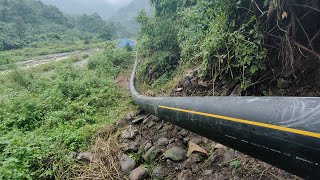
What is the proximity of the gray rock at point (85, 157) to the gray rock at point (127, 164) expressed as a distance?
51 centimetres

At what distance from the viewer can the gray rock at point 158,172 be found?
326 centimetres

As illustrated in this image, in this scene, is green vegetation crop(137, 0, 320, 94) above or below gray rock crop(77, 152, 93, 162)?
above

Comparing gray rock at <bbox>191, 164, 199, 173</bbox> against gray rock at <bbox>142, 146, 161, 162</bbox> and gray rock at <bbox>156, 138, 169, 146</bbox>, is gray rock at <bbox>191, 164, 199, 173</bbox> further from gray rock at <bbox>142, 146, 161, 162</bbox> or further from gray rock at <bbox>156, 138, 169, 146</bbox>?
gray rock at <bbox>156, 138, 169, 146</bbox>

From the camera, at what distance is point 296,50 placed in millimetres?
3299

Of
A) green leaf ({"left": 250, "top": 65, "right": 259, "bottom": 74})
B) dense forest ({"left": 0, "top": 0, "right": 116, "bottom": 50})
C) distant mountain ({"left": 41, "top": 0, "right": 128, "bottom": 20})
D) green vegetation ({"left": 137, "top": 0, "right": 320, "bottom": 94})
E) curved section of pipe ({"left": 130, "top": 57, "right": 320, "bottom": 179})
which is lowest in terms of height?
curved section of pipe ({"left": 130, "top": 57, "right": 320, "bottom": 179})

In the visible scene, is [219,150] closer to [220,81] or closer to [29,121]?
[220,81]

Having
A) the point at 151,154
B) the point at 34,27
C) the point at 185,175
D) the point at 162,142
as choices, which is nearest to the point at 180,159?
the point at 185,175

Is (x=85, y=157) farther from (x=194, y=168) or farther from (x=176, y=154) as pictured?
(x=194, y=168)

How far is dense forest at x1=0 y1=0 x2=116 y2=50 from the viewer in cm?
3753

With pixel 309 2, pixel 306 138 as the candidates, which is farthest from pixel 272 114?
pixel 309 2

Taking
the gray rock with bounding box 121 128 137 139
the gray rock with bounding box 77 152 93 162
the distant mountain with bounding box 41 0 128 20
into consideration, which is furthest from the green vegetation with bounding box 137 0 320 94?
the distant mountain with bounding box 41 0 128 20

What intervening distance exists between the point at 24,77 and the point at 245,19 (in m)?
9.12

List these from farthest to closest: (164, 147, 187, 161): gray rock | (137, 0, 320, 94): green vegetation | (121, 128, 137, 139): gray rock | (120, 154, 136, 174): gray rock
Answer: (121, 128, 137, 139): gray rock < (120, 154, 136, 174): gray rock < (164, 147, 187, 161): gray rock < (137, 0, 320, 94): green vegetation

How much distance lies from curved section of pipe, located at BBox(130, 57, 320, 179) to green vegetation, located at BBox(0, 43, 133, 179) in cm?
256
